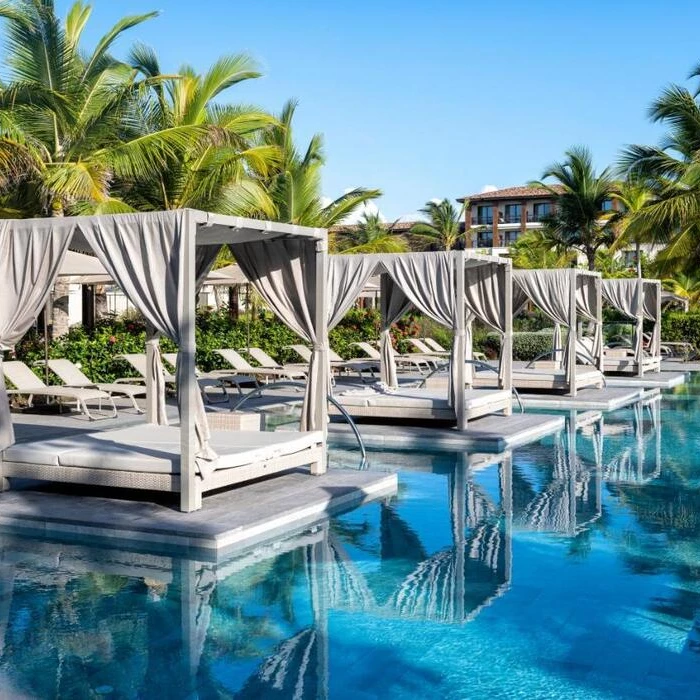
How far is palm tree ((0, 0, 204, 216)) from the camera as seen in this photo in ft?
47.3

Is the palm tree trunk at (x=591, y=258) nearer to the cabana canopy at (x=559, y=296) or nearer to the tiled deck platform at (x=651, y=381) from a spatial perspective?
the tiled deck platform at (x=651, y=381)

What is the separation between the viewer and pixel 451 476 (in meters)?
9.78

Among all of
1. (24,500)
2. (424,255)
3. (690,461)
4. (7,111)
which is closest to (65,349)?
(7,111)

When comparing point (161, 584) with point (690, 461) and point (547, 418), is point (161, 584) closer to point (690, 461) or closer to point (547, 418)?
point (690, 461)

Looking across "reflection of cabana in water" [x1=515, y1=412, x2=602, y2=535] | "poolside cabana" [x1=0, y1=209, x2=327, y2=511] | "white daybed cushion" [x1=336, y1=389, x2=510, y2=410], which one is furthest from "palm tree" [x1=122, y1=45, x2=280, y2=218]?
"reflection of cabana in water" [x1=515, y1=412, x2=602, y2=535]

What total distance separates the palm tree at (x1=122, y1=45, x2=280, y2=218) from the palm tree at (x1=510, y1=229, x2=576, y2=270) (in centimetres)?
1802

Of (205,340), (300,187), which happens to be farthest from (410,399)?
(300,187)

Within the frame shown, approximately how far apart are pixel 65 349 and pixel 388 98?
1085 centimetres

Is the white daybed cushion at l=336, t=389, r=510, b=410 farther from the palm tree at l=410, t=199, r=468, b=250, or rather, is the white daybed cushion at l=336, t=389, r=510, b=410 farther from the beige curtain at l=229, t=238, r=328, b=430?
the palm tree at l=410, t=199, r=468, b=250

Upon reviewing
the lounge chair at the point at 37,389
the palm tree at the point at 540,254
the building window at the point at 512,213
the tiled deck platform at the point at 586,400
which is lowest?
the tiled deck platform at the point at 586,400

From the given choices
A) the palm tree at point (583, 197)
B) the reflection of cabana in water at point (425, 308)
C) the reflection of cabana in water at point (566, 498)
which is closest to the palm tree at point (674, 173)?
the palm tree at point (583, 197)

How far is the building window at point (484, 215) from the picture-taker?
7144cm

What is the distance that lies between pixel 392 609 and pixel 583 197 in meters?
28.5

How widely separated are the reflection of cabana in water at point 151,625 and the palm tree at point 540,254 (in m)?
A: 29.3
